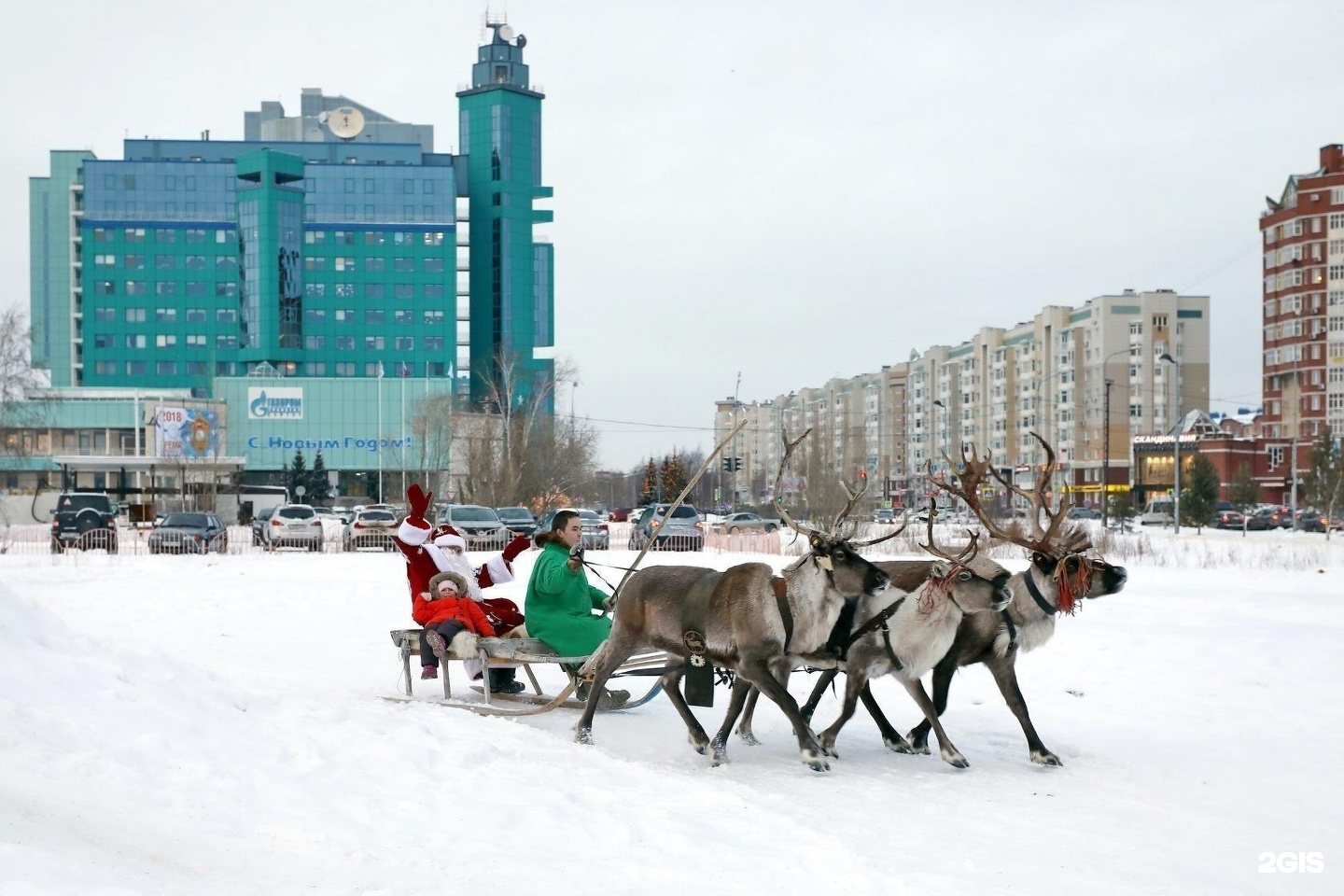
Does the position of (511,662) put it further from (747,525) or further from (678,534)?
(747,525)

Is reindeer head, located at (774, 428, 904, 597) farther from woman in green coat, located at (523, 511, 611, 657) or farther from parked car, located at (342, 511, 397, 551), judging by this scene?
parked car, located at (342, 511, 397, 551)

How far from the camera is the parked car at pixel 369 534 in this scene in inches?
1393

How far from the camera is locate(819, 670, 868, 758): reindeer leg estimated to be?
837 centimetres

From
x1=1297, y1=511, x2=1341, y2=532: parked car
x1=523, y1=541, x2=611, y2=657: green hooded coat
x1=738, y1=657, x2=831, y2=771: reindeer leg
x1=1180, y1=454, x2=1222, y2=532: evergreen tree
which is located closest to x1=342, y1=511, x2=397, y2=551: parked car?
x1=523, y1=541, x2=611, y2=657: green hooded coat

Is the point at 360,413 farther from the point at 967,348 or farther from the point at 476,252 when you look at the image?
the point at 967,348

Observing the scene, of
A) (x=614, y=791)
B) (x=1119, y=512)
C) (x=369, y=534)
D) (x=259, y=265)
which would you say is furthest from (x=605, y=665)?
(x=259, y=265)

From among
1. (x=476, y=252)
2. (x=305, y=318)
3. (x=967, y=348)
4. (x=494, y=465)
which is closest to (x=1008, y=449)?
(x=967, y=348)

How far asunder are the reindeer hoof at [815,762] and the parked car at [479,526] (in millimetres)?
25824

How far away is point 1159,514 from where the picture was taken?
65.8 m

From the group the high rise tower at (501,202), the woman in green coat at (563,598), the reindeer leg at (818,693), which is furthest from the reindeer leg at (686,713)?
the high rise tower at (501,202)

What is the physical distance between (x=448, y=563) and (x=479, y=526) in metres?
25.6

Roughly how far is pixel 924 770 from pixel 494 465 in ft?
147

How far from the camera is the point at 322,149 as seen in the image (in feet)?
404

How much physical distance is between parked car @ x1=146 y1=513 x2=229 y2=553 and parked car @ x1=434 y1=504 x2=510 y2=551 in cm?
607
